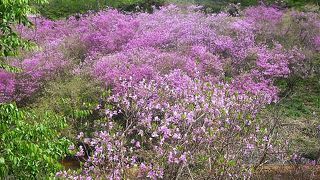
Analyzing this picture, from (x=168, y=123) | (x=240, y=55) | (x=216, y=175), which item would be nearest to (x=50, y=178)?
(x=168, y=123)

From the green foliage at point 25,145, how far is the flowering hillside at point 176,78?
21.5 inches

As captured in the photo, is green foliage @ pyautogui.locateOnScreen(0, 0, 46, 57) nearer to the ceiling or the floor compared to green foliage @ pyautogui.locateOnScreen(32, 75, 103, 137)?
nearer to the ceiling

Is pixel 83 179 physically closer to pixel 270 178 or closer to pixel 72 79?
pixel 270 178

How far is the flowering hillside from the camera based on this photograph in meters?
7.86

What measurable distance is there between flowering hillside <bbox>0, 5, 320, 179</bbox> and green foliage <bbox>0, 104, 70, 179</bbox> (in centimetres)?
54

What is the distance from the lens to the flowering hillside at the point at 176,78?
7.86 m

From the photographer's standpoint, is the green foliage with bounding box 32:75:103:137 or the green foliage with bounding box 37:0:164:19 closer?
the green foliage with bounding box 32:75:103:137

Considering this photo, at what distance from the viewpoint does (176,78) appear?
43.0ft

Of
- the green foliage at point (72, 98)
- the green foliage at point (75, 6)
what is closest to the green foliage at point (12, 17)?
the green foliage at point (72, 98)

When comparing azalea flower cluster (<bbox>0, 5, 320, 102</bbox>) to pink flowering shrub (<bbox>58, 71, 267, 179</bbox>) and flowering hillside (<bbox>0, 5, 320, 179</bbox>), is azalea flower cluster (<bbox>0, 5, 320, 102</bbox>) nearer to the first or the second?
flowering hillside (<bbox>0, 5, 320, 179</bbox>)

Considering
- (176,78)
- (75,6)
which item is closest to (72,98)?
(176,78)

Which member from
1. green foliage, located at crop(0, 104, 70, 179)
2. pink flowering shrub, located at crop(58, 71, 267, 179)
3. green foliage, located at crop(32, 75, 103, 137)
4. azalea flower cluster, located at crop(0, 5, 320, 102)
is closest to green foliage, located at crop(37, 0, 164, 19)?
azalea flower cluster, located at crop(0, 5, 320, 102)

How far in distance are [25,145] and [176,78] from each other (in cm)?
701

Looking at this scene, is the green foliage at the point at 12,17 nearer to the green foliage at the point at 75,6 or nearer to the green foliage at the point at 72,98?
the green foliage at the point at 72,98
